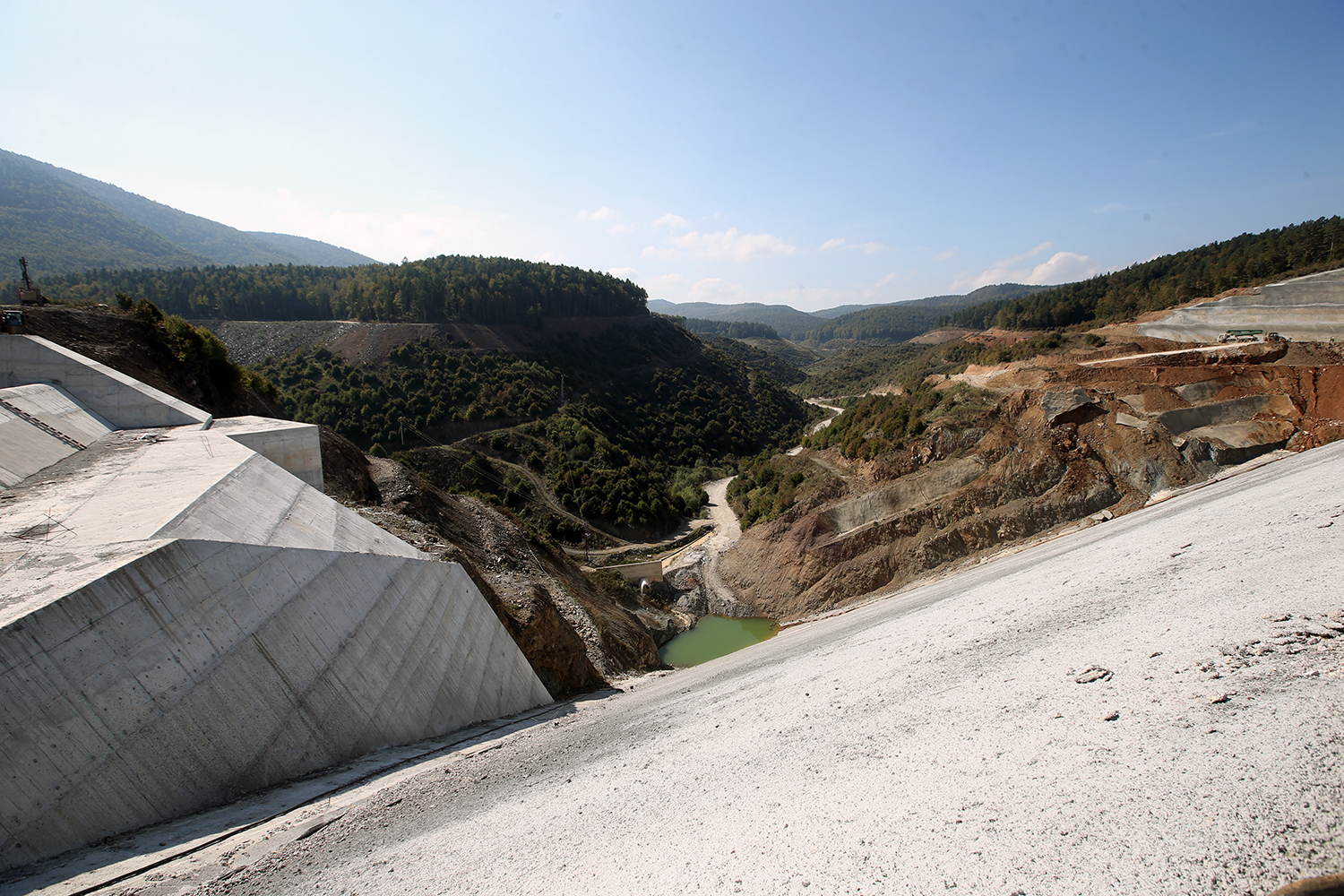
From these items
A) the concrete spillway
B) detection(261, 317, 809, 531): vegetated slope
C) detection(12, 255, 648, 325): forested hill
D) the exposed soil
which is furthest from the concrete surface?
detection(12, 255, 648, 325): forested hill

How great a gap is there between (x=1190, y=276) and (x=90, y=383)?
82.2 metres

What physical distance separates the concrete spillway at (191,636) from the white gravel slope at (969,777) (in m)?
Answer: 1.65

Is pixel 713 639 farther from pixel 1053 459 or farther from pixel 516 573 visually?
pixel 1053 459

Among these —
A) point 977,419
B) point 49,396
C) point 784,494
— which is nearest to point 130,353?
point 49,396

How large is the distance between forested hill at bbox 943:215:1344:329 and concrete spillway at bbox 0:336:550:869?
66.1 metres

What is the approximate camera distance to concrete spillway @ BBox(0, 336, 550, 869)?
5.23m

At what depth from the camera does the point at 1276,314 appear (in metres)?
38.3

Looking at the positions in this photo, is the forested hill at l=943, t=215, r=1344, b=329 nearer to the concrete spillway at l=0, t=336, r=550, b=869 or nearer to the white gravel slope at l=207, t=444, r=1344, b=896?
the white gravel slope at l=207, t=444, r=1344, b=896

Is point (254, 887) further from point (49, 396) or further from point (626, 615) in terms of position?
point (626, 615)

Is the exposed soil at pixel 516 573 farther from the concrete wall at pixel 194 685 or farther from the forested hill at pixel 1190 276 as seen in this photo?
the forested hill at pixel 1190 276

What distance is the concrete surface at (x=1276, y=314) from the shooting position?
116ft

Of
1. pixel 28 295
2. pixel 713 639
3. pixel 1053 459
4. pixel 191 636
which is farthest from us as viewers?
pixel 713 639

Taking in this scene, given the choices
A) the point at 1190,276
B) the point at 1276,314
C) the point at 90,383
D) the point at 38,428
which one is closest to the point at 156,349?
the point at 90,383

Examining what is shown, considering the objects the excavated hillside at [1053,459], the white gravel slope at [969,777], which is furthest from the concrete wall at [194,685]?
the excavated hillside at [1053,459]
